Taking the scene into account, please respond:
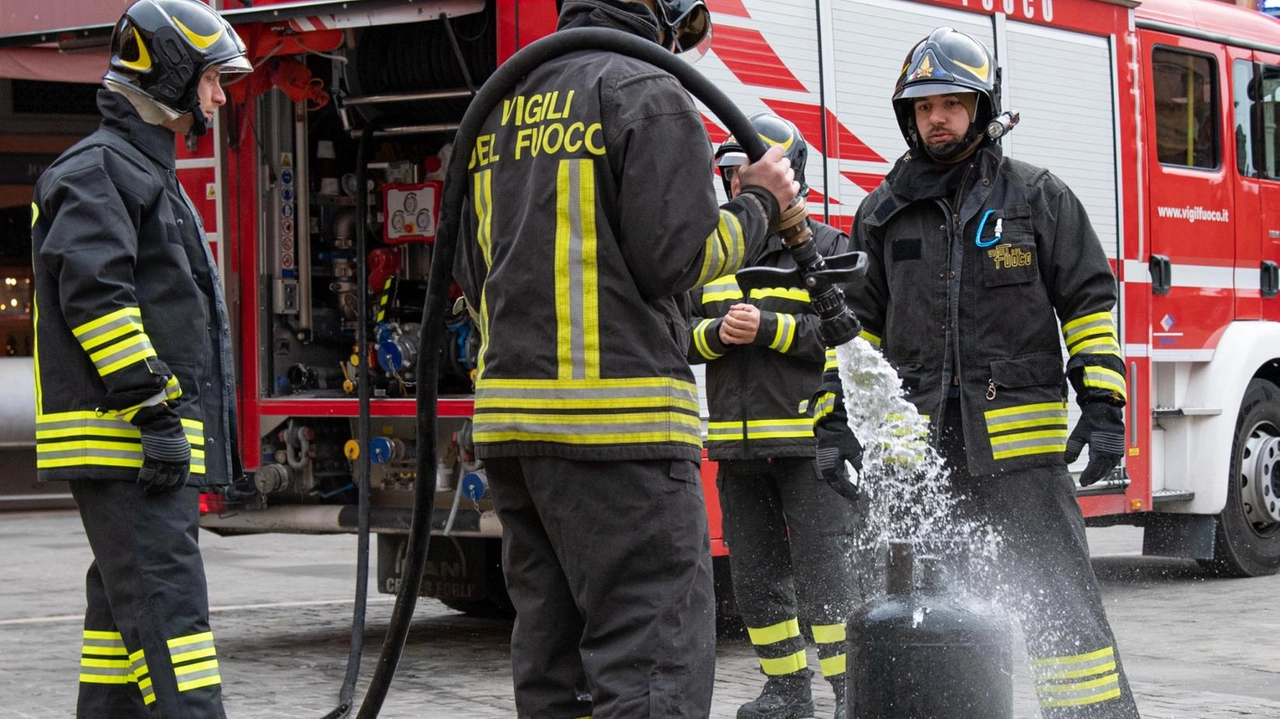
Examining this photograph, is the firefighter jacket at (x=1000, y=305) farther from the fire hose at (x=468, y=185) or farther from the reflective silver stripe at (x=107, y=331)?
the reflective silver stripe at (x=107, y=331)

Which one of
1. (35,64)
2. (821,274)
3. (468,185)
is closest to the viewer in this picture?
(821,274)

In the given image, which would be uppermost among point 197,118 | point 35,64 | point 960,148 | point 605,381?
point 35,64

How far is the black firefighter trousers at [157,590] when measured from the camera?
4.34 meters

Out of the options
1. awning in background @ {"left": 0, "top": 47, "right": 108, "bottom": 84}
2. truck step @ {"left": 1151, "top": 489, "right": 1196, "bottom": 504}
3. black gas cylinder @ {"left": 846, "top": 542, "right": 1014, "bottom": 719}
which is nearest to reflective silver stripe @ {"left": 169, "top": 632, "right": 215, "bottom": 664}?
black gas cylinder @ {"left": 846, "top": 542, "right": 1014, "bottom": 719}

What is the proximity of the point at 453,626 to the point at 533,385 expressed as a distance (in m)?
4.98

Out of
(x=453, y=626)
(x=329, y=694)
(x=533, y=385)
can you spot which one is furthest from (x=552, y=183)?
(x=453, y=626)

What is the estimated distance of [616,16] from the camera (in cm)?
367

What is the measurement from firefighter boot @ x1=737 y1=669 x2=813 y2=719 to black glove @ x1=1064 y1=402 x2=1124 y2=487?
1480 mm

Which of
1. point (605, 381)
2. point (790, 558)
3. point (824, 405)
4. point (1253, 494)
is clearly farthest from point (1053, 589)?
point (1253, 494)

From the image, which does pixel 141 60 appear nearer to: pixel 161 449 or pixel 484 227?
pixel 161 449

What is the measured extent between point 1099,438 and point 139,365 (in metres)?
2.40

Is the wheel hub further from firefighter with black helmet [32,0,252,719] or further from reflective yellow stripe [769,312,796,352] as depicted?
firefighter with black helmet [32,0,252,719]

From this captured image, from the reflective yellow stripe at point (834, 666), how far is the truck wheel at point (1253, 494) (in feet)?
13.8

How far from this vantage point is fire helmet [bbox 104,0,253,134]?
4.64m
